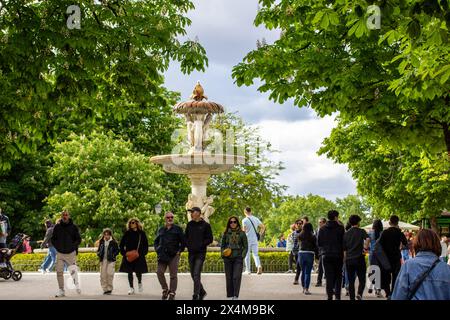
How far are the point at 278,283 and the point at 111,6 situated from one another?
9.24 m

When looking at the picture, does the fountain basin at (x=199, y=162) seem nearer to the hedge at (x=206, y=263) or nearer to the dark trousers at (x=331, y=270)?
the hedge at (x=206, y=263)

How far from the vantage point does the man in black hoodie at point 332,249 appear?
1469cm

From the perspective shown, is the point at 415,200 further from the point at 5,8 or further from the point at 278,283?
the point at 5,8

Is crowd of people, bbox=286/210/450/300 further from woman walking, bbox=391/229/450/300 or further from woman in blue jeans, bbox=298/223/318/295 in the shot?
woman walking, bbox=391/229/450/300

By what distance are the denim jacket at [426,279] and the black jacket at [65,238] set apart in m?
10.5

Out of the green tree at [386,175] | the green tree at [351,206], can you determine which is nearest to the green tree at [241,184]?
the green tree at [386,175]

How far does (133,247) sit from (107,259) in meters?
0.79

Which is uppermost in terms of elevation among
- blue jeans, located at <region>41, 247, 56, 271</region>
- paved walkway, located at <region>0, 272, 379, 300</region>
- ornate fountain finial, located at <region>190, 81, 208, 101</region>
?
ornate fountain finial, located at <region>190, 81, 208, 101</region>

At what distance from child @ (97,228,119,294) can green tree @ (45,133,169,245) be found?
1839 cm

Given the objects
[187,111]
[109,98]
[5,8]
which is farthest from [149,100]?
[187,111]

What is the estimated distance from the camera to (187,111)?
95.8ft

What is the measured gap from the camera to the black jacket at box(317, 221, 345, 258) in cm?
1469

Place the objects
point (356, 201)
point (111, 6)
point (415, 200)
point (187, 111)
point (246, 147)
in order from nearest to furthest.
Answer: point (111, 6) < point (187, 111) < point (415, 200) < point (246, 147) < point (356, 201)

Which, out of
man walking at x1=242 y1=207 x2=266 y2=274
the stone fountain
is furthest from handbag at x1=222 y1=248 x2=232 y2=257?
the stone fountain
